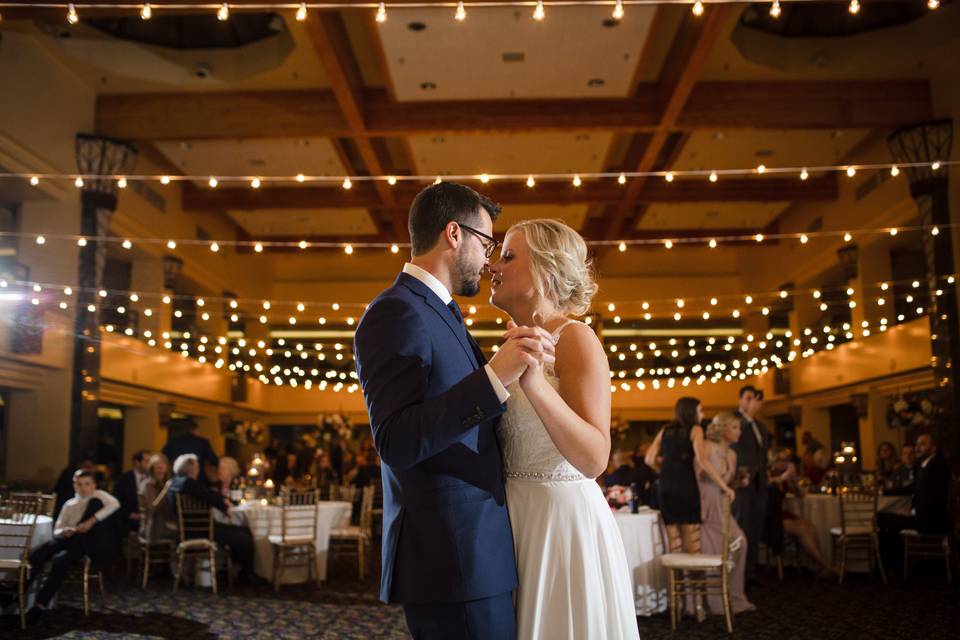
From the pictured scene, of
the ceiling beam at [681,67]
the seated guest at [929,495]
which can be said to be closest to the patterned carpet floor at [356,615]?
the seated guest at [929,495]

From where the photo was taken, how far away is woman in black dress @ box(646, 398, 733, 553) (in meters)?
6.52

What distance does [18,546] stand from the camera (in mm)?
6289

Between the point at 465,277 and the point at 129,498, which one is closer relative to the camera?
the point at 465,277

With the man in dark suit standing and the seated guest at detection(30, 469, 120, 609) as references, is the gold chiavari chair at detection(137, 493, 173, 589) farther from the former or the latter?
the man in dark suit standing

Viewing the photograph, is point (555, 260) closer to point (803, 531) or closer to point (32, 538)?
point (32, 538)

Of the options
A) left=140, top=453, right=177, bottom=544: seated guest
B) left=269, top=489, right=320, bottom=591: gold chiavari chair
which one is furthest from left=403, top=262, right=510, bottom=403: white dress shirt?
left=140, top=453, right=177, bottom=544: seated guest

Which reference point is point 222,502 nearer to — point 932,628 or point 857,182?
point 932,628

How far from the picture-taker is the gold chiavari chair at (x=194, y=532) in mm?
8016

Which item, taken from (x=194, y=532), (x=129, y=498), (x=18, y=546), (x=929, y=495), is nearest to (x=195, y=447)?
(x=129, y=498)

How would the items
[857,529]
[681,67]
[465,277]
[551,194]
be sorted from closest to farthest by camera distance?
[465,277] → [857,529] → [681,67] → [551,194]

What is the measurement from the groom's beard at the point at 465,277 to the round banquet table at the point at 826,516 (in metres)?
8.35

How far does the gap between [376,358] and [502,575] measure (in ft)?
1.56

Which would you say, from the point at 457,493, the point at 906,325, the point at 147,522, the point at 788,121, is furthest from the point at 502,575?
the point at 906,325

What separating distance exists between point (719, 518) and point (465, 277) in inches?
209
